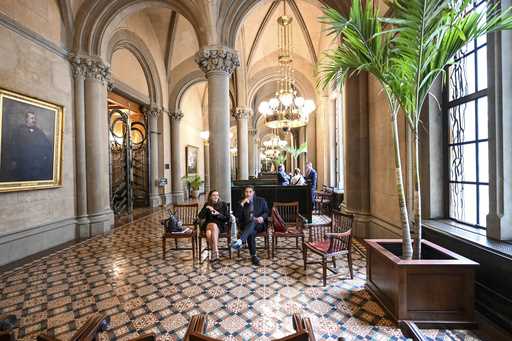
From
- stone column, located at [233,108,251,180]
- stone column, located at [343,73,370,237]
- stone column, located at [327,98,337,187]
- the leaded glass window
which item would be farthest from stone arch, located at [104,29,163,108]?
the leaded glass window

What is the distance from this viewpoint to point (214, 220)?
430cm

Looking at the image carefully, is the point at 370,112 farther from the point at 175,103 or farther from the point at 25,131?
the point at 175,103

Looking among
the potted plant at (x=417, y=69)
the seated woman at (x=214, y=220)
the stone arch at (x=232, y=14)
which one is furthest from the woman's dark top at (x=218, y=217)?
the stone arch at (x=232, y=14)

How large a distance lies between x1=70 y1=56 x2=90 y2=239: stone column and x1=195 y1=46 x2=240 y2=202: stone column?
307 cm

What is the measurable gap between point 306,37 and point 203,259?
970cm

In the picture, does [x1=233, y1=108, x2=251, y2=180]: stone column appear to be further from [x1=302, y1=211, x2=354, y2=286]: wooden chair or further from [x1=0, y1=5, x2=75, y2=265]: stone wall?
[x1=302, y1=211, x2=354, y2=286]: wooden chair

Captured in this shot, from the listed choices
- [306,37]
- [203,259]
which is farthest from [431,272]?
[306,37]

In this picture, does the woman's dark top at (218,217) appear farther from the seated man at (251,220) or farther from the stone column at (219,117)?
the stone column at (219,117)

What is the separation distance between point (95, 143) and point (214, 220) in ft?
13.3

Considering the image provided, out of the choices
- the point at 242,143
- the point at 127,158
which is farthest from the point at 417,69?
the point at 242,143

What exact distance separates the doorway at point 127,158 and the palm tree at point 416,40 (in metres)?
7.88

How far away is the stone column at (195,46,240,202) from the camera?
537cm

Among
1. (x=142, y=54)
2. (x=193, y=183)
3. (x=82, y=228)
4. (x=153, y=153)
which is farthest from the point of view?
(x=193, y=183)

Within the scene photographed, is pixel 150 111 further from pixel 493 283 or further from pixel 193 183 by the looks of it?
pixel 493 283
